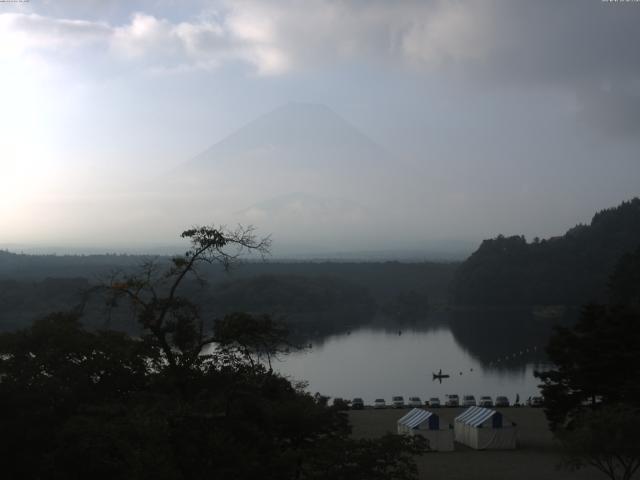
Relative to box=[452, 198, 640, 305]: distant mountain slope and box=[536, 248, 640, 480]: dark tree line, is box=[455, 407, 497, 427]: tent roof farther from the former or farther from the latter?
box=[452, 198, 640, 305]: distant mountain slope

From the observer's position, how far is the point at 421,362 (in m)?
30.5

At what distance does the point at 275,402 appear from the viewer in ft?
23.3

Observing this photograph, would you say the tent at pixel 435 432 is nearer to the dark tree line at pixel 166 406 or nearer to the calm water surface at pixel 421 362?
the dark tree line at pixel 166 406

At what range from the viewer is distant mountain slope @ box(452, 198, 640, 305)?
59.8 m

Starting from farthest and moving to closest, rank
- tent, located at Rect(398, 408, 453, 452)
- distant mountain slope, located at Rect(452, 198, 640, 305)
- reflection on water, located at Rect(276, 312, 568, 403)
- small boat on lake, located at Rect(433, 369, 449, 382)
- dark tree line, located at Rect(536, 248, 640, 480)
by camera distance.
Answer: distant mountain slope, located at Rect(452, 198, 640, 305), small boat on lake, located at Rect(433, 369, 449, 382), reflection on water, located at Rect(276, 312, 568, 403), tent, located at Rect(398, 408, 453, 452), dark tree line, located at Rect(536, 248, 640, 480)

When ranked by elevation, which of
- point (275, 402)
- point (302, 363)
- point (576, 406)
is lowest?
point (302, 363)

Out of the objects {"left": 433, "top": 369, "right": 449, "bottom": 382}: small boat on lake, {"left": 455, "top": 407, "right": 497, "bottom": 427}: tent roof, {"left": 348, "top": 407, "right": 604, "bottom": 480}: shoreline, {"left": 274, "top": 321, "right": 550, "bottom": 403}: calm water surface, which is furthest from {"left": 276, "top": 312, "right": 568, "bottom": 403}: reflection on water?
{"left": 455, "top": 407, "right": 497, "bottom": 427}: tent roof

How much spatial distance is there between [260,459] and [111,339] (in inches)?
112

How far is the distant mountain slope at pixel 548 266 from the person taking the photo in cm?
5978

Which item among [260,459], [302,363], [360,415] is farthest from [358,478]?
[302,363]

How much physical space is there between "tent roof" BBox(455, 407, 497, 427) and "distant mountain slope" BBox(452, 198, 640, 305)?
44.9 m

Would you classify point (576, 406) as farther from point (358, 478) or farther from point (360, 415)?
point (358, 478)

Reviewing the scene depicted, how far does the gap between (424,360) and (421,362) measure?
628mm

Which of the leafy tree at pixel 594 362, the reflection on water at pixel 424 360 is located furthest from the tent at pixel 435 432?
the reflection on water at pixel 424 360
